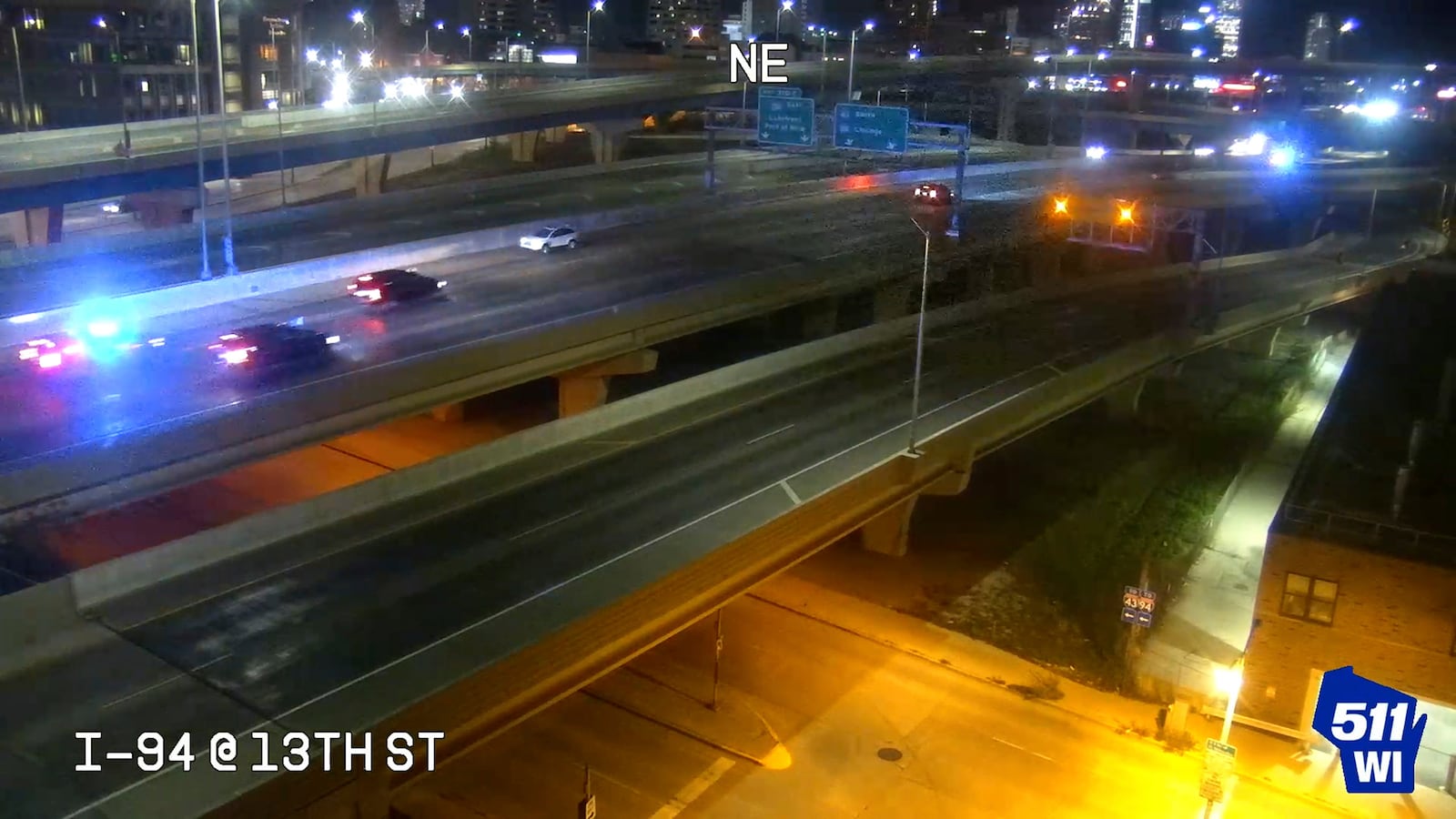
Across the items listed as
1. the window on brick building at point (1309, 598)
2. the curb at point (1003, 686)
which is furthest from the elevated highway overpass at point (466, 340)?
the window on brick building at point (1309, 598)

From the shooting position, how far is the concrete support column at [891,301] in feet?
120

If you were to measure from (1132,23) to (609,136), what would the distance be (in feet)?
380

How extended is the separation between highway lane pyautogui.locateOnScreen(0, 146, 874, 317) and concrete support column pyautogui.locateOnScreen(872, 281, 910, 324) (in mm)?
8500

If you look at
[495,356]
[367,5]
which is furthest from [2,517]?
[367,5]

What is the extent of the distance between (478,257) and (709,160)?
1432cm

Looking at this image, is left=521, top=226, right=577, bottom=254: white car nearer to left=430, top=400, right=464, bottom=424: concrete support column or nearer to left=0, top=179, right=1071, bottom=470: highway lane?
left=0, top=179, right=1071, bottom=470: highway lane

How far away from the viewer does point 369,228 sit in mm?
34562

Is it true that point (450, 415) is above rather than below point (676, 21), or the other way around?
below

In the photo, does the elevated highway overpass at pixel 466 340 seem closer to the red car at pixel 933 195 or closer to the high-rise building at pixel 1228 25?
the red car at pixel 933 195

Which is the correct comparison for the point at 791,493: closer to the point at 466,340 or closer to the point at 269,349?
the point at 466,340

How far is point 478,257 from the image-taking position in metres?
31.9

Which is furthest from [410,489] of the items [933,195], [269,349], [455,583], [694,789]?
[933,195]

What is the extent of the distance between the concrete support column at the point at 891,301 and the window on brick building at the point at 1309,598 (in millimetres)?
20106

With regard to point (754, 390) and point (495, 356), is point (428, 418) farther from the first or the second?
point (754, 390)
